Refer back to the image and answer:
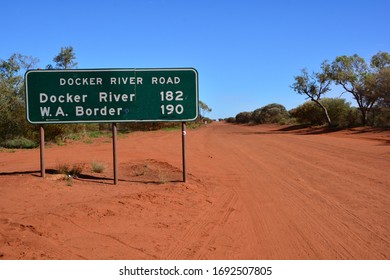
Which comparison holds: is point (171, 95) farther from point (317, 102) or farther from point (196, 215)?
point (317, 102)

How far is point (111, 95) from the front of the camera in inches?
420

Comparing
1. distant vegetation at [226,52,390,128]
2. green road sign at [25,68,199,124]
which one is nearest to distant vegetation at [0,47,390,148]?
distant vegetation at [226,52,390,128]

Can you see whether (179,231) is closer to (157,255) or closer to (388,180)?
(157,255)

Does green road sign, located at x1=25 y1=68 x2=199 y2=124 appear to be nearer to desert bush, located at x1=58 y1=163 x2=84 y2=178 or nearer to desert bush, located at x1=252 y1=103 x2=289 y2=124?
desert bush, located at x1=58 y1=163 x2=84 y2=178

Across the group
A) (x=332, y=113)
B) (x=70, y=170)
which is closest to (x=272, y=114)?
(x=332, y=113)

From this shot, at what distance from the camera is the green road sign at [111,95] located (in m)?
10.5

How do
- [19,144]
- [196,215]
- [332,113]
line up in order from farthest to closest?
[332,113] → [19,144] → [196,215]

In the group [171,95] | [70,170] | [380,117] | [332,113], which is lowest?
[70,170]

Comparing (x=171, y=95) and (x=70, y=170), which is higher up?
(x=171, y=95)

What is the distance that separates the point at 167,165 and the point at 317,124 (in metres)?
42.5

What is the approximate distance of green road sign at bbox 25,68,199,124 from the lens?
415 inches

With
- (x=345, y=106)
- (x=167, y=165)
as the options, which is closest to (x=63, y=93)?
(x=167, y=165)

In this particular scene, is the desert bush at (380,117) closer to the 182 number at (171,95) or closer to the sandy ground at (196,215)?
the sandy ground at (196,215)

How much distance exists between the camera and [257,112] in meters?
95.2
